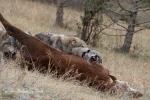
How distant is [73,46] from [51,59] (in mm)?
1243

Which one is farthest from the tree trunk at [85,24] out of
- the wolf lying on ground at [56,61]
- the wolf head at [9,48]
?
the wolf lying on ground at [56,61]

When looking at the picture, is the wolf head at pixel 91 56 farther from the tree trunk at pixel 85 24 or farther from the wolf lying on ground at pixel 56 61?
the tree trunk at pixel 85 24

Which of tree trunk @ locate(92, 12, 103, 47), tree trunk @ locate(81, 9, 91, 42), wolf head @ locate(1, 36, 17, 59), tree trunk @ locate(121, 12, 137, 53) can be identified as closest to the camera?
wolf head @ locate(1, 36, 17, 59)

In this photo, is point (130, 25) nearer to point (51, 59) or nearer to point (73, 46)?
point (73, 46)

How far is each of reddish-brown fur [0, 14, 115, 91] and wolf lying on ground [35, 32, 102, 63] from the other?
1.50 ft

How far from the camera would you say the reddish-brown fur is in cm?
712

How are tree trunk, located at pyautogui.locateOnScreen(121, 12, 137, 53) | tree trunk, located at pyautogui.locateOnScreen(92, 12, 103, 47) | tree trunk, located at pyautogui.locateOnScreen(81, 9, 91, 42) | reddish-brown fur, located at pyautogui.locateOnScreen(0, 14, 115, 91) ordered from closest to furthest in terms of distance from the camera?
reddish-brown fur, located at pyautogui.locateOnScreen(0, 14, 115, 91) < tree trunk, located at pyautogui.locateOnScreen(81, 9, 91, 42) < tree trunk, located at pyautogui.locateOnScreen(92, 12, 103, 47) < tree trunk, located at pyautogui.locateOnScreen(121, 12, 137, 53)

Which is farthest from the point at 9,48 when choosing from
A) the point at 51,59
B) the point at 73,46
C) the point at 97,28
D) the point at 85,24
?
the point at 97,28

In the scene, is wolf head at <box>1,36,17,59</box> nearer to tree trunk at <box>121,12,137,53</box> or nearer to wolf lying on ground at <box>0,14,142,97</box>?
wolf lying on ground at <box>0,14,142,97</box>

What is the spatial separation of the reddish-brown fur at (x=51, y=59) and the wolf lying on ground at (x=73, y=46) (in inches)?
18.0

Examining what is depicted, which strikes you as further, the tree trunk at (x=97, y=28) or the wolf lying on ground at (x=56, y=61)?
the tree trunk at (x=97, y=28)

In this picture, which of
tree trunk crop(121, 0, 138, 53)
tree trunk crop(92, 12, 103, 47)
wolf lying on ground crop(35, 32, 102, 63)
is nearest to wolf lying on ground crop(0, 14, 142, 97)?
wolf lying on ground crop(35, 32, 102, 63)

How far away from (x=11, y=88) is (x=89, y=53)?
8.48ft

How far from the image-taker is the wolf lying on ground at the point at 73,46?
7.88 meters
